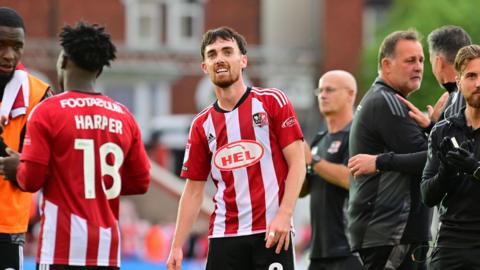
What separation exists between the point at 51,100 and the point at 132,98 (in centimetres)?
3672

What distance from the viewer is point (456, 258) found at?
7164mm

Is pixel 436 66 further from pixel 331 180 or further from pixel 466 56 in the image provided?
pixel 331 180

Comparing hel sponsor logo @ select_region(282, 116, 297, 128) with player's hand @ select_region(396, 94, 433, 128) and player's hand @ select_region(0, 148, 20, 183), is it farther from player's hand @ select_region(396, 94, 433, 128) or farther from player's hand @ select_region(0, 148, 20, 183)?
player's hand @ select_region(0, 148, 20, 183)

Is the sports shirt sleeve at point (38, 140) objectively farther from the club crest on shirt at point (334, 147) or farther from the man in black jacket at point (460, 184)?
the club crest on shirt at point (334, 147)

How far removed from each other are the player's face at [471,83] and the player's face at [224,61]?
142 cm

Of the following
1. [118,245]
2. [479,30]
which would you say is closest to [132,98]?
[479,30]

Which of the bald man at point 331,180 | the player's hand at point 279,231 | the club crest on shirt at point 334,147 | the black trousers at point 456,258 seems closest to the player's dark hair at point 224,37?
the player's hand at point 279,231

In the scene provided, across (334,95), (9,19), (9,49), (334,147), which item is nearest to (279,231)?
(9,49)

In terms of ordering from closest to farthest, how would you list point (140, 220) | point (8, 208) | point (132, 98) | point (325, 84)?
point (8, 208)
point (325, 84)
point (140, 220)
point (132, 98)

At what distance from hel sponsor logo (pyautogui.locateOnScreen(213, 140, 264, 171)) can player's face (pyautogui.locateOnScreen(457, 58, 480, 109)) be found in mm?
1312

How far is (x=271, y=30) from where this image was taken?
149 feet

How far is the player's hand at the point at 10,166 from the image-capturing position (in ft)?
24.4

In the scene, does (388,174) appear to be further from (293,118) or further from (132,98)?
(132,98)

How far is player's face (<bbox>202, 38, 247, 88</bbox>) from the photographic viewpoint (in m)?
7.67
